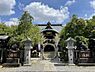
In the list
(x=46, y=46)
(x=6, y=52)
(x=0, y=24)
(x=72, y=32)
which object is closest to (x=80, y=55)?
(x=72, y=32)

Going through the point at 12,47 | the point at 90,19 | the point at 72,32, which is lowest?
the point at 12,47

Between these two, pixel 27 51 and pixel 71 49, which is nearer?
pixel 27 51

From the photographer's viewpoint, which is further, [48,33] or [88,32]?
[48,33]

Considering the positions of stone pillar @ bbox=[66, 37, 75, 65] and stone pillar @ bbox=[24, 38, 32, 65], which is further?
stone pillar @ bbox=[66, 37, 75, 65]

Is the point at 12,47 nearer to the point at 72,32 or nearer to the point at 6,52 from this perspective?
the point at 6,52

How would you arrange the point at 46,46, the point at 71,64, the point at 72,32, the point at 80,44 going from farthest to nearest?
the point at 46,46
the point at 72,32
the point at 80,44
the point at 71,64

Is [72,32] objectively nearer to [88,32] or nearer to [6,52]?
[88,32]

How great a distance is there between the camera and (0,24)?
4369 cm

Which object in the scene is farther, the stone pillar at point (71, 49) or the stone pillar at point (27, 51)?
the stone pillar at point (71, 49)

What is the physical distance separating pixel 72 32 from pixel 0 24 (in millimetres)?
17589

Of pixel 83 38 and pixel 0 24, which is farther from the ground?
pixel 0 24

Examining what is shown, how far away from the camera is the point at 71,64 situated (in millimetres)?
25062

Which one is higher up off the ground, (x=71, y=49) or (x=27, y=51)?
(x=71, y=49)

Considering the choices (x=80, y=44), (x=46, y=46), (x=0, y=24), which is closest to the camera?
(x=80, y=44)
